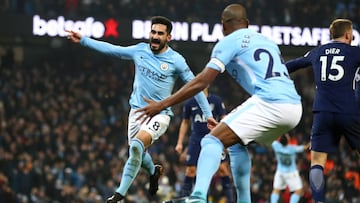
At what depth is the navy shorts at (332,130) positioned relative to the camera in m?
9.28

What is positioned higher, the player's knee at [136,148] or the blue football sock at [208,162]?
the blue football sock at [208,162]

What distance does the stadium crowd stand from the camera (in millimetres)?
20953

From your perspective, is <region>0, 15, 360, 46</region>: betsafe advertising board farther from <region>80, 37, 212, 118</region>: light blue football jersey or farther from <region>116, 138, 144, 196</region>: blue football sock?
<region>116, 138, 144, 196</region>: blue football sock

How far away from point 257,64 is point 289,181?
8.67 metres

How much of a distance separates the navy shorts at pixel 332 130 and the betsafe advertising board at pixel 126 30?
1893 centimetres

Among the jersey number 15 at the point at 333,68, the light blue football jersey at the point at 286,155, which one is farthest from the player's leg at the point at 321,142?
the light blue football jersey at the point at 286,155

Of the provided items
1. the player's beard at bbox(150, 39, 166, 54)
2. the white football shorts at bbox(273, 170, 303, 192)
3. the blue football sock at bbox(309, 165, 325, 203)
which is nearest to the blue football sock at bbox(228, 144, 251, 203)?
the blue football sock at bbox(309, 165, 325, 203)

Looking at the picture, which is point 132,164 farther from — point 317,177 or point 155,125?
point 317,177

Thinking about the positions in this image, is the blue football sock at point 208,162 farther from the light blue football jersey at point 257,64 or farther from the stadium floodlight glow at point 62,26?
the stadium floodlight glow at point 62,26

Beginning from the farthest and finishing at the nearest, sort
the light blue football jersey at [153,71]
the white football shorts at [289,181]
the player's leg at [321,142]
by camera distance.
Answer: the white football shorts at [289,181] < the light blue football jersey at [153,71] < the player's leg at [321,142]

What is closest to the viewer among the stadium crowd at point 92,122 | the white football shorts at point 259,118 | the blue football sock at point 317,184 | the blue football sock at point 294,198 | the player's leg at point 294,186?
the white football shorts at point 259,118

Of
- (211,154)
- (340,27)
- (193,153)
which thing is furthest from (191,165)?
(211,154)

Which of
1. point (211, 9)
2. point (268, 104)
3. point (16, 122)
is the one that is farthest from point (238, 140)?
point (211, 9)

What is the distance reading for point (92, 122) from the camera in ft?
83.9
